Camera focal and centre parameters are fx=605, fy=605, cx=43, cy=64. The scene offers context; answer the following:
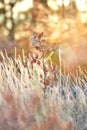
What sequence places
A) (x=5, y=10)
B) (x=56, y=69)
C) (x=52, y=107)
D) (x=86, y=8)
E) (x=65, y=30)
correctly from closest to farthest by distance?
1. (x=52, y=107)
2. (x=56, y=69)
3. (x=65, y=30)
4. (x=86, y=8)
5. (x=5, y=10)

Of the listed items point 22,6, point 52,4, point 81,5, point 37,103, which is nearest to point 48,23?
point 52,4

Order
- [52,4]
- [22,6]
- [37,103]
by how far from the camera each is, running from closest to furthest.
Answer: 1. [37,103]
2. [52,4]
3. [22,6]

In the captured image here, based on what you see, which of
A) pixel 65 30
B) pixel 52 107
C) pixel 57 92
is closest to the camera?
pixel 52 107

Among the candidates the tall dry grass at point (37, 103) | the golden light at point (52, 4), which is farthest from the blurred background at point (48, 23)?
the tall dry grass at point (37, 103)

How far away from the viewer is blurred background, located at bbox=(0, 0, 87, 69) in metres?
16.3

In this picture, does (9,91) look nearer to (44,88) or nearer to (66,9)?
(44,88)

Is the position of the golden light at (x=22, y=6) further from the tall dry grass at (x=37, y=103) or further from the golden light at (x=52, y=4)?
the tall dry grass at (x=37, y=103)

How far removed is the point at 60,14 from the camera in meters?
19.4

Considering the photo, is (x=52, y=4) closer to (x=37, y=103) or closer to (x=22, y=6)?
(x=22, y=6)

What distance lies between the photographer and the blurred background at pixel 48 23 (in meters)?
16.3

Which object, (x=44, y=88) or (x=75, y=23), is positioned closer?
(x=44, y=88)

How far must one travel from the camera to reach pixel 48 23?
19.8 meters

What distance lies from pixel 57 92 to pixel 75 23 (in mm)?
10746

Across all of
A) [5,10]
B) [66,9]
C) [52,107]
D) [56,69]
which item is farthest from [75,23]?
[52,107]
